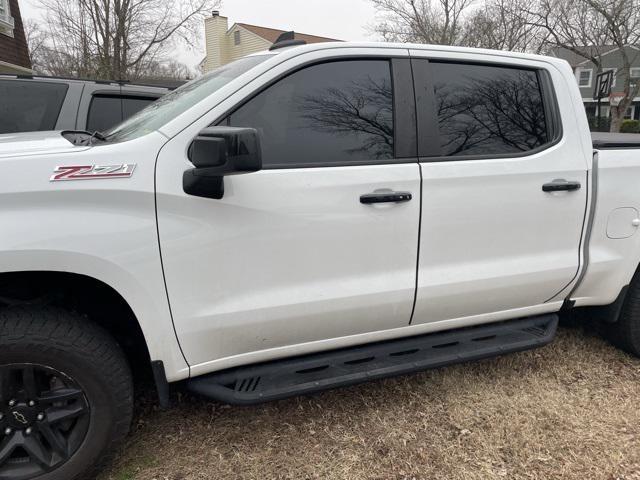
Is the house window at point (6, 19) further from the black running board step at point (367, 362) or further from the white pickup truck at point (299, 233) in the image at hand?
the black running board step at point (367, 362)

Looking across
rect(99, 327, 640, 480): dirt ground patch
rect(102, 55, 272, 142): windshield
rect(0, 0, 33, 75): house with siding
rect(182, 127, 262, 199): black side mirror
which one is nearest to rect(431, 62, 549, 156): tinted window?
rect(102, 55, 272, 142): windshield

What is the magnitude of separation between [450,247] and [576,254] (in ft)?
2.85

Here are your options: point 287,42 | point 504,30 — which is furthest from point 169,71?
point 287,42

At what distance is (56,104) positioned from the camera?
4.07 meters

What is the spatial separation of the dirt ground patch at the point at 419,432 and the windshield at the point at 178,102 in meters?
1.56

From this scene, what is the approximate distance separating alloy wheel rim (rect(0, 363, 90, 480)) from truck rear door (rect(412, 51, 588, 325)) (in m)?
1.66

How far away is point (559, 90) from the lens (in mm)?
2834

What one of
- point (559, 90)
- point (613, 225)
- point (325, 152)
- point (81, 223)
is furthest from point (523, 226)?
point (81, 223)

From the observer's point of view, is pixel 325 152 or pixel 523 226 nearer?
pixel 325 152

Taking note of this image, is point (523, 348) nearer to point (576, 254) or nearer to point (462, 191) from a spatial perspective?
point (576, 254)

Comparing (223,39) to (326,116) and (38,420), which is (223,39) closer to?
(326,116)

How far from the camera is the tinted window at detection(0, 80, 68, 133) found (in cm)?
398

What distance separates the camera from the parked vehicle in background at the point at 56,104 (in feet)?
13.1

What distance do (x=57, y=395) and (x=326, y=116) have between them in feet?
5.53
